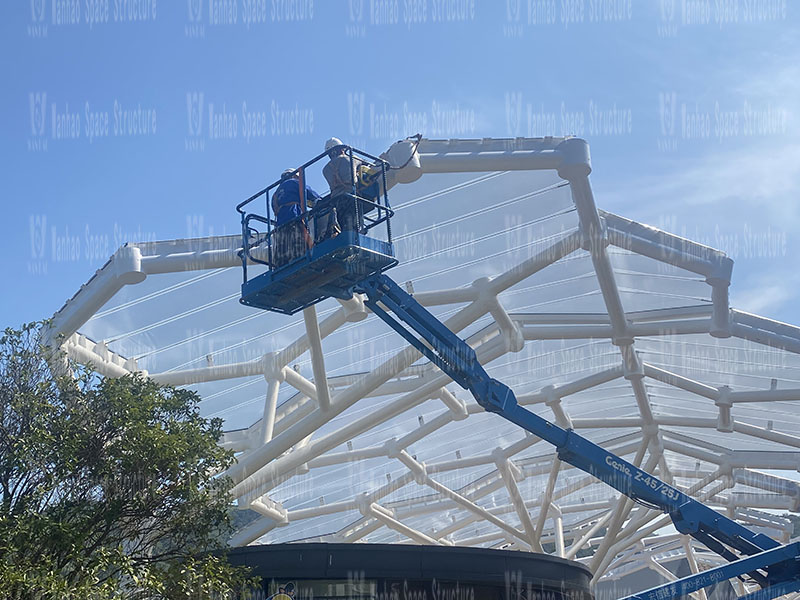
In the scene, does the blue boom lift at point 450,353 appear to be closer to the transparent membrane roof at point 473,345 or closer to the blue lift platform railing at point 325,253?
the blue lift platform railing at point 325,253

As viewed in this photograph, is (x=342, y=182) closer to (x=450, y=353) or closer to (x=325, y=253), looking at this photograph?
(x=325, y=253)

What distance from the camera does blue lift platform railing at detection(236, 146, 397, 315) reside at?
1365 cm

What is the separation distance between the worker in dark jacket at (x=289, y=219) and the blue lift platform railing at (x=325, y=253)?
2cm

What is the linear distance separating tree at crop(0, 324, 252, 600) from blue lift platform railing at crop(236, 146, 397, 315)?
2.37 meters

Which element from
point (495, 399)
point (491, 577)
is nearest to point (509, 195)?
point (495, 399)

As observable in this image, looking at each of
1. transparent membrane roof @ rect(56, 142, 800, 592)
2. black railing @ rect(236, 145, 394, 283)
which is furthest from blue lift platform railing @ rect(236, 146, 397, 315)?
transparent membrane roof @ rect(56, 142, 800, 592)

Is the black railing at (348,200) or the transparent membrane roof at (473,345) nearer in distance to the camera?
the black railing at (348,200)

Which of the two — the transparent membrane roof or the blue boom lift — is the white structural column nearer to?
the transparent membrane roof

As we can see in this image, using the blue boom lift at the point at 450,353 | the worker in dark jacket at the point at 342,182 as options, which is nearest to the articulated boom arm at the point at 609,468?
the blue boom lift at the point at 450,353

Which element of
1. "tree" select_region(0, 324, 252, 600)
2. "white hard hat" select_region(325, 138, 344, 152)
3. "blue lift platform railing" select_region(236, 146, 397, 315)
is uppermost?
"white hard hat" select_region(325, 138, 344, 152)

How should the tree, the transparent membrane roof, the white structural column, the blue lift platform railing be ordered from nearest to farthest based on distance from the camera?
the tree, the blue lift platform railing, the white structural column, the transparent membrane roof

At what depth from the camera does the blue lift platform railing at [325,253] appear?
13.6 metres

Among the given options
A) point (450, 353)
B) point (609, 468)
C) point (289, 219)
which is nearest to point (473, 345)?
point (609, 468)

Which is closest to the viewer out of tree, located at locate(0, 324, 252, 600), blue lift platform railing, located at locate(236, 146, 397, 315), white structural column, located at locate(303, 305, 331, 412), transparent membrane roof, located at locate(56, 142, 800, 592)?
tree, located at locate(0, 324, 252, 600)
